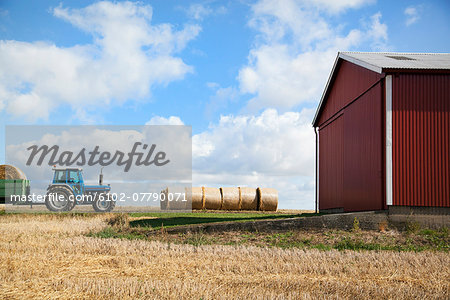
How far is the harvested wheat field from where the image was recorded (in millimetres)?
5320

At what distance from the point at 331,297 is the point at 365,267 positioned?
2.28 metres

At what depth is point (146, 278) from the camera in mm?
6082

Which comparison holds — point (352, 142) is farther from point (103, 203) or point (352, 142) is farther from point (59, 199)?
point (59, 199)

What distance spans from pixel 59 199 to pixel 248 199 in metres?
9.00

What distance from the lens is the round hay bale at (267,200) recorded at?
22.8 m

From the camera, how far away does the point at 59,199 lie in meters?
20.1

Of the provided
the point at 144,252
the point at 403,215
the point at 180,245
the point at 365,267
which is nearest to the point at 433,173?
the point at 403,215

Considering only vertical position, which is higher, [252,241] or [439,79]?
[439,79]

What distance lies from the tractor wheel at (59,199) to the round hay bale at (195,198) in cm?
537

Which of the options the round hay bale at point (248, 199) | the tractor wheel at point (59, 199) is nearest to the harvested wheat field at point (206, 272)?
the tractor wheel at point (59, 199)

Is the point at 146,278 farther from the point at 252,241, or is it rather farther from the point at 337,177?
the point at 337,177

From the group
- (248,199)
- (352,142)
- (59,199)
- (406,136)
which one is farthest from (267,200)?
(406,136)

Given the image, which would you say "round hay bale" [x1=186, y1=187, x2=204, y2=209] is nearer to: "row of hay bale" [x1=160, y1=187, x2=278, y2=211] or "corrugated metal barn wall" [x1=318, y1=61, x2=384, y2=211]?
"row of hay bale" [x1=160, y1=187, x2=278, y2=211]

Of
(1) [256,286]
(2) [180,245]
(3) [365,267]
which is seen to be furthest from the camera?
(2) [180,245]
